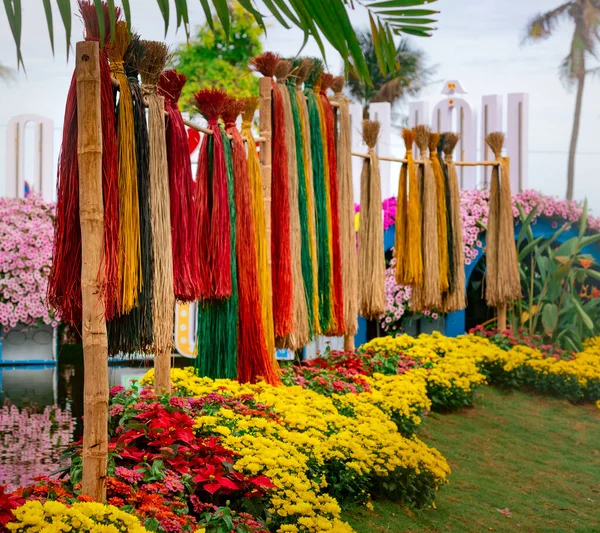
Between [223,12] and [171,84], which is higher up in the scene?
[171,84]

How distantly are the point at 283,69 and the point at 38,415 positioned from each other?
321 cm

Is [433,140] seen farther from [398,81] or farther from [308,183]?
[398,81]

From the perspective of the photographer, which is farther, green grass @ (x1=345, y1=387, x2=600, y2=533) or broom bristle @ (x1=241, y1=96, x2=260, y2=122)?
broom bristle @ (x1=241, y1=96, x2=260, y2=122)

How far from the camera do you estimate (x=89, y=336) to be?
262cm

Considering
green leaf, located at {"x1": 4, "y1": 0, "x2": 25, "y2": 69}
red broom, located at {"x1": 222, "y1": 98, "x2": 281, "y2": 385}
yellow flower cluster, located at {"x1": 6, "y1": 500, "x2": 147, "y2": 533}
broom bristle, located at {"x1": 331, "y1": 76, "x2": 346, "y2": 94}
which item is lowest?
yellow flower cluster, located at {"x1": 6, "y1": 500, "x2": 147, "y2": 533}

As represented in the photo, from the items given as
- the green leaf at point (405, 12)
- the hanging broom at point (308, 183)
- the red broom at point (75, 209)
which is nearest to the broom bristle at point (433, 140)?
the hanging broom at point (308, 183)

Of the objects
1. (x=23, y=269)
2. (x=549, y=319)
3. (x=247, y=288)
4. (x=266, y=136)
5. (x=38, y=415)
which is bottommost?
(x=38, y=415)

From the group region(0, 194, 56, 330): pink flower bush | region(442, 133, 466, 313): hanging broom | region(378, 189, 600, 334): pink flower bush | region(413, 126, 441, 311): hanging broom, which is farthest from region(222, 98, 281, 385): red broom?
region(0, 194, 56, 330): pink flower bush

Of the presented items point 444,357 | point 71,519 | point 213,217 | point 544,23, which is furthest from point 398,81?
point 71,519

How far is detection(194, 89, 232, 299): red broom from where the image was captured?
4.37 meters

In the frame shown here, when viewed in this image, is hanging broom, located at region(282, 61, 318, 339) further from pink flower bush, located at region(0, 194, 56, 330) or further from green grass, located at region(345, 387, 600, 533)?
pink flower bush, located at region(0, 194, 56, 330)

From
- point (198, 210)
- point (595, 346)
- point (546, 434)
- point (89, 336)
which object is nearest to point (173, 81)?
point (198, 210)

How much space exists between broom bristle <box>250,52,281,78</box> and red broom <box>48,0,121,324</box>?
7.39 feet

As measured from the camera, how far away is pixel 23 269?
9.49m
